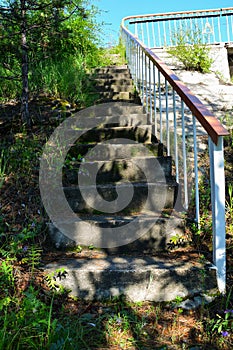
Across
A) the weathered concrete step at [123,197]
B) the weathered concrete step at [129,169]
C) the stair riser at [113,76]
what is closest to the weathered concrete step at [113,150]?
the weathered concrete step at [129,169]

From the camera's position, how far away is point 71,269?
202 centimetres

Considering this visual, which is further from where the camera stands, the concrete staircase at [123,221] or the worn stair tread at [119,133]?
the worn stair tread at [119,133]

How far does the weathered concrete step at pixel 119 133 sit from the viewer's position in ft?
11.6

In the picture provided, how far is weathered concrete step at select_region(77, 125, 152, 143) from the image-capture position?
3.54 metres

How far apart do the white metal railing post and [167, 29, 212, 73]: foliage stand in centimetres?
489

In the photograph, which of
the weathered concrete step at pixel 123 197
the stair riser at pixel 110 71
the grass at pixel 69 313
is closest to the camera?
the grass at pixel 69 313

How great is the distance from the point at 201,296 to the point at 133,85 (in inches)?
159

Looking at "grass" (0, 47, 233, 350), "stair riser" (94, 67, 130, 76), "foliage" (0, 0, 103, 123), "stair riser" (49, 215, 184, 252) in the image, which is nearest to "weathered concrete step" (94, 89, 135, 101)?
"foliage" (0, 0, 103, 123)

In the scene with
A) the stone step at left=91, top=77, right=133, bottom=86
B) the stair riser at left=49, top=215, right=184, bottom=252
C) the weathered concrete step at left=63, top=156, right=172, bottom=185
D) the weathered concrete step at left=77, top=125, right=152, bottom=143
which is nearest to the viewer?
the stair riser at left=49, top=215, right=184, bottom=252

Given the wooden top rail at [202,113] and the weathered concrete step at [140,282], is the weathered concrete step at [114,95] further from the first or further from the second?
the weathered concrete step at [140,282]

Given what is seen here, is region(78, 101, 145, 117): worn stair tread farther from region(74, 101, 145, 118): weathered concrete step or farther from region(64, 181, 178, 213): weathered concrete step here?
region(64, 181, 178, 213): weathered concrete step

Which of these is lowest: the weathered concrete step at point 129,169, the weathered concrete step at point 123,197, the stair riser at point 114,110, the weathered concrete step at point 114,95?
the weathered concrete step at point 123,197

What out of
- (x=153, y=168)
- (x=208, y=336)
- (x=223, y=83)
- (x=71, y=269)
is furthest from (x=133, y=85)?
(x=208, y=336)

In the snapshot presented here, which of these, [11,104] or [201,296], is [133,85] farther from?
[201,296]
